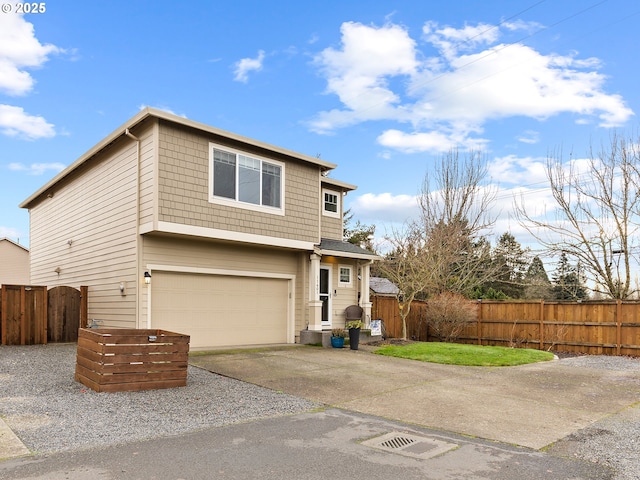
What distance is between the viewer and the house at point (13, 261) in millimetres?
26656

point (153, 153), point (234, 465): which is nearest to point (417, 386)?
point (234, 465)

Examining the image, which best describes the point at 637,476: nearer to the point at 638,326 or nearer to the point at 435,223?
the point at 638,326

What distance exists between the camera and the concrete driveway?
5.94m

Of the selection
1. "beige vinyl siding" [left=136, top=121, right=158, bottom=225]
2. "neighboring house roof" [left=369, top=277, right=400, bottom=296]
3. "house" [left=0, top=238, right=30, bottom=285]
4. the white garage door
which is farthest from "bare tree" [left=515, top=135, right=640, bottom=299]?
"house" [left=0, top=238, right=30, bottom=285]

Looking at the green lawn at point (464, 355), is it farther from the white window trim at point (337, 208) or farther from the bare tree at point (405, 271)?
the white window trim at point (337, 208)

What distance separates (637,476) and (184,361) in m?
6.00

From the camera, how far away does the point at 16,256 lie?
2691 cm

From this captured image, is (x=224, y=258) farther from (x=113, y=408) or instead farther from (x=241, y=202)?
(x=113, y=408)

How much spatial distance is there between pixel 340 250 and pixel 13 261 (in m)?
21.9

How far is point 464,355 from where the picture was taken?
12.0 metres

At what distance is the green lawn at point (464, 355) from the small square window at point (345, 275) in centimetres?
260

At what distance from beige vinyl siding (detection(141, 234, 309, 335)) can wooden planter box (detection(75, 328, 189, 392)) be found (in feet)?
11.3

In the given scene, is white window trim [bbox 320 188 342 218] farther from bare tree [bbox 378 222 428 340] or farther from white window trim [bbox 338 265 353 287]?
bare tree [bbox 378 222 428 340]

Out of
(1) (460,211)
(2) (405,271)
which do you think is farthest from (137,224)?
(1) (460,211)
